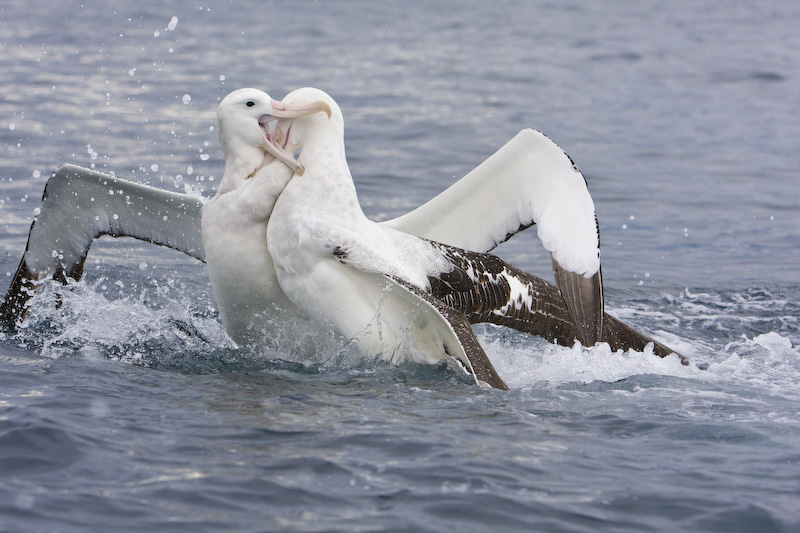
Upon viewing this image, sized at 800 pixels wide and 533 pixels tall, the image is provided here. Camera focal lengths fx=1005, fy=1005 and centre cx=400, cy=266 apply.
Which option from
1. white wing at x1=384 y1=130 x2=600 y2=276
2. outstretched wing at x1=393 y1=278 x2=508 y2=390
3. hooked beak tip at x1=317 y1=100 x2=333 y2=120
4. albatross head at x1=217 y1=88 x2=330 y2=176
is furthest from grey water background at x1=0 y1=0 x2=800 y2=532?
hooked beak tip at x1=317 y1=100 x2=333 y2=120

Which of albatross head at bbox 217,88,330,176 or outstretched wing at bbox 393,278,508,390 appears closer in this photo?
outstretched wing at bbox 393,278,508,390

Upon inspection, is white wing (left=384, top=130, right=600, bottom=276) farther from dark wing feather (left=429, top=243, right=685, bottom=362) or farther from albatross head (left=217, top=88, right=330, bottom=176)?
albatross head (left=217, top=88, right=330, bottom=176)

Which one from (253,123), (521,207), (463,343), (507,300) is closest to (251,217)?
(253,123)

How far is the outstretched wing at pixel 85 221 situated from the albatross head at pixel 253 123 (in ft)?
3.12

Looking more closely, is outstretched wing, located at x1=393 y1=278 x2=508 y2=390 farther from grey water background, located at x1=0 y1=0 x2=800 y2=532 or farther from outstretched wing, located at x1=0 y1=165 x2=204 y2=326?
outstretched wing, located at x1=0 y1=165 x2=204 y2=326

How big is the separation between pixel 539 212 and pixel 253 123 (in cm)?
230

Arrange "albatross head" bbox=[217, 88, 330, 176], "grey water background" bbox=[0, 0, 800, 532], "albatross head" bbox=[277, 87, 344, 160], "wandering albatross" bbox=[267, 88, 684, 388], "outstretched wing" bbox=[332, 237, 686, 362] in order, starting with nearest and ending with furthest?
"grey water background" bbox=[0, 0, 800, 532] → "wandering albatross" bbox=[267, 88, 684, 388] → "albatross head" bbox=[217, 88, 330, 176] → "albatross head" bbox=[277, 87, 344, 160] → "outstretched wing" bbox=[332, 237, 686, 362]

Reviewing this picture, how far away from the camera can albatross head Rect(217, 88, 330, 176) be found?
665cm

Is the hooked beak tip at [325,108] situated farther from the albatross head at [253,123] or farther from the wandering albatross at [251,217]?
the wandering albatross at [251,217]

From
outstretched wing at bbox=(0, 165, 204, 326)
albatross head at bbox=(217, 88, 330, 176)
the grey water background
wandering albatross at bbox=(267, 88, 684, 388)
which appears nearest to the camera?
the grey water background

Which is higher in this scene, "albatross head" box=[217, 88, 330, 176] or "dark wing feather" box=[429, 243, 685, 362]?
"albatross head" box=[217, 88, 330, 176]

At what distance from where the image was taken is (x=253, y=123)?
6.64 metres

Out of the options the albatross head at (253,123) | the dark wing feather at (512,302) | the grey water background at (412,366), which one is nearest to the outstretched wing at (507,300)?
the dark wing feather at (512,302)

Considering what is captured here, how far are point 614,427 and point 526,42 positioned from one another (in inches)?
1051
